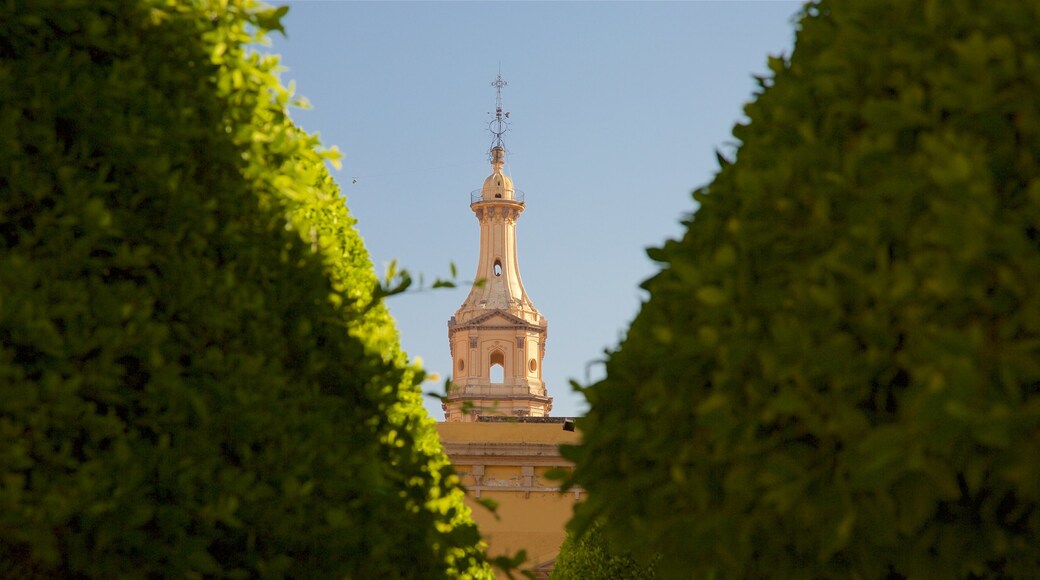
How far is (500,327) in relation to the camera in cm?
6512

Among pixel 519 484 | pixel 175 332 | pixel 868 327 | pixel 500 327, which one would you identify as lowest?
pixel 868 327

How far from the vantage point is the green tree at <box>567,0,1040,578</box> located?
324 centimetres

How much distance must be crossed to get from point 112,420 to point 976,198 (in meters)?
2.82

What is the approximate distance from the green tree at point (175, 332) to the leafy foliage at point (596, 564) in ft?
29.5

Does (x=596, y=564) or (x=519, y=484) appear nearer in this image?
(x=596, y=564)

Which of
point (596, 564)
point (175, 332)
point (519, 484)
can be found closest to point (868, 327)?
point (175, 332)

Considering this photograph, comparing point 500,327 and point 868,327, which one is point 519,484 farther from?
point 500,327

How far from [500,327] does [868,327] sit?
6172 cm

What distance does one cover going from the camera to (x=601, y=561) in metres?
14.0

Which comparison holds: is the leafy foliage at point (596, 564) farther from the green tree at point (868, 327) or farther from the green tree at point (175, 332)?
the green tree at point (868, 327)

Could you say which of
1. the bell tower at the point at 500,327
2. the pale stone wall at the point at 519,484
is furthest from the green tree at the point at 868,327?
the bell tower at the point at 500,327

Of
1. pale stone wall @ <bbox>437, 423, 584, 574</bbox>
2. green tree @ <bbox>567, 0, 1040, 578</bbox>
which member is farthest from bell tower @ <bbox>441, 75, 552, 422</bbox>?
green tree @ <bbox>567, 0, 1040, 578</bbox>

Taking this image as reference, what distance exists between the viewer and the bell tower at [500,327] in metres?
64.7

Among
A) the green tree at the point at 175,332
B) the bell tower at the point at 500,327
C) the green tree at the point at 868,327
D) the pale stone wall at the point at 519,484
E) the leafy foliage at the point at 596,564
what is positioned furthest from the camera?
the bell tower at the point at 500,327
